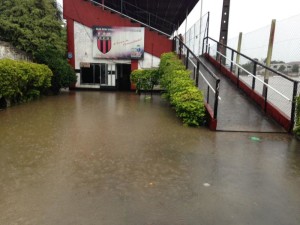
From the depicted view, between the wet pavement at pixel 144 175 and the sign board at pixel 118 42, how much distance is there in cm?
1023

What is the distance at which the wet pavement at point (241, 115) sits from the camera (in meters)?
6.66

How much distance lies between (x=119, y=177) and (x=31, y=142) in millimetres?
2471

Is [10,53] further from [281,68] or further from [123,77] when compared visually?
[281,68]

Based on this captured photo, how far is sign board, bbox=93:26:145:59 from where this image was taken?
16.3 m

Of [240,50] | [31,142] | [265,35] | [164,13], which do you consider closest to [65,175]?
[31,142]

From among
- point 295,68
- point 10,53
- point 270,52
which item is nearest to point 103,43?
point 10,53

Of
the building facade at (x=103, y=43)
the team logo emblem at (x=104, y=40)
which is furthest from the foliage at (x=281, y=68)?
the team logo emblem at (x=104, y=40)

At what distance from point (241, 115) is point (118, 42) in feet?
35.5

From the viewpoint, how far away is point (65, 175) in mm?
3865

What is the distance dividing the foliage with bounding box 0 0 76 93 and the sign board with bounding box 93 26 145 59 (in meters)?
2.43

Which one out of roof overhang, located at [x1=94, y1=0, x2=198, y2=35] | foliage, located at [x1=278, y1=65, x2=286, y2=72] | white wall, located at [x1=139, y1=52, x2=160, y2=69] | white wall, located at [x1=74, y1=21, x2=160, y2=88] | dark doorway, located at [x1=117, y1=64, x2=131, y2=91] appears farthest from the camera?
roof overhang, located at [x1=94, y1=0, x2=198, y2=35]

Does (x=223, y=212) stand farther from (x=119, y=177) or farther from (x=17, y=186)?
(x=17, y=186)

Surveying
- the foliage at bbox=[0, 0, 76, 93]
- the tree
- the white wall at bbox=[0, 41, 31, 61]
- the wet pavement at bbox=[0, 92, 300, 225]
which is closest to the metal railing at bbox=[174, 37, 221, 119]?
the wet pavement at bbox=[0, 92, 300, 225]

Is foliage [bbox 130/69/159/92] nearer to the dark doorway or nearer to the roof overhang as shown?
the dark doorway
